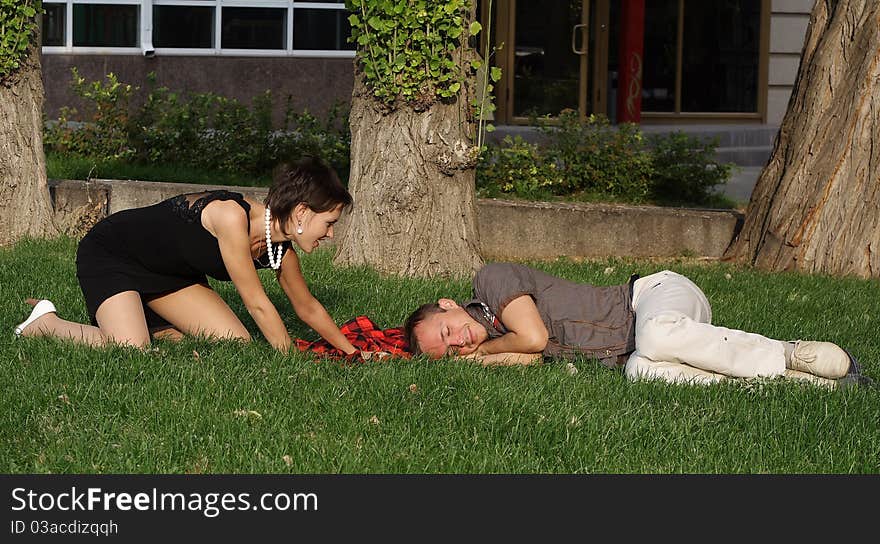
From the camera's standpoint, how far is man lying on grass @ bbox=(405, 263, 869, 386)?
213 inches

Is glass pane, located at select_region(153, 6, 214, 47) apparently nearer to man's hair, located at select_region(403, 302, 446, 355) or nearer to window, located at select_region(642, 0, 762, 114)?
window, located at select_region(642, 0, 762, 114)

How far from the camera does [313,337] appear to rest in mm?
6598

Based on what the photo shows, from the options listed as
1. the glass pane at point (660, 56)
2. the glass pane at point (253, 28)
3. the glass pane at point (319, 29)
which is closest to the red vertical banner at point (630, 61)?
the glass pane at point (660, 56)

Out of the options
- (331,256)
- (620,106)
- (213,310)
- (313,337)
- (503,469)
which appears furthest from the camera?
(620,106)

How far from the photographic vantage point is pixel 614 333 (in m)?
5.85

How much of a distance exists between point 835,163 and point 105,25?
12375 mm

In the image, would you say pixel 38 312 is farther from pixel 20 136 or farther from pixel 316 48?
pixel 316 48

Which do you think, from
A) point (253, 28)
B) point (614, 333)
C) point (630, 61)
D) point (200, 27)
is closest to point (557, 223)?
point (614, 333)

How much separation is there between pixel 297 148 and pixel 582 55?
7.53m

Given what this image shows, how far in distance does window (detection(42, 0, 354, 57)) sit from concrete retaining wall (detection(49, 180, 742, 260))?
8.47 m

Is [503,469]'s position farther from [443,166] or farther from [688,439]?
[443,166]

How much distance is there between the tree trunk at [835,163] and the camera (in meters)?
8.81

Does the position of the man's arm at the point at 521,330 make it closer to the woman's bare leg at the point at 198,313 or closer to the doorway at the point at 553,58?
the woman's bare leg at the point at 198,313

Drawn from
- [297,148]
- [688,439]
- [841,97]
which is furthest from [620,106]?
[688,439]
